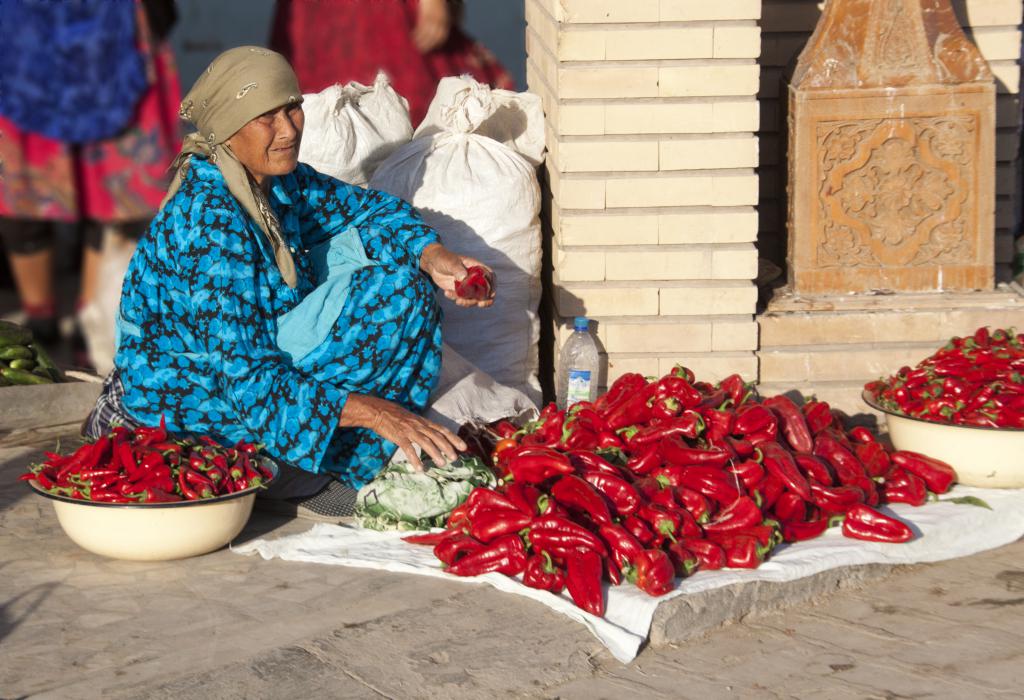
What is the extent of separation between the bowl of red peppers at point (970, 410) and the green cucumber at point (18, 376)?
3.06m

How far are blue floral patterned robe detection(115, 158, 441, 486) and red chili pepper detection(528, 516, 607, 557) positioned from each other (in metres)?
0.71

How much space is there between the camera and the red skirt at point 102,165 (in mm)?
5785

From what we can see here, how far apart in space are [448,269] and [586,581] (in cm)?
132

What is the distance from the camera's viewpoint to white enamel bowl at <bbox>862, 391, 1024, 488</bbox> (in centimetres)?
436

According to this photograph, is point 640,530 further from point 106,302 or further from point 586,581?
point 106,302

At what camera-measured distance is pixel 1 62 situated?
569 cm

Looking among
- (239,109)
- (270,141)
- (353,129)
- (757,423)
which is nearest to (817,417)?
(757,423)

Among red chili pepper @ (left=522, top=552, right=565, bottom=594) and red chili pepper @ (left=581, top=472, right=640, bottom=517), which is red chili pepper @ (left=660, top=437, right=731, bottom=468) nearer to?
red chili pepper @ (left=581, top=472, right=640, bottom=517)

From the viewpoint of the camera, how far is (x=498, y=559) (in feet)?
12.3

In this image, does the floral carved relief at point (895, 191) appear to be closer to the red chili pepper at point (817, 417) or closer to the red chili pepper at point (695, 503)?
the red chili pepper at point (817, 417)

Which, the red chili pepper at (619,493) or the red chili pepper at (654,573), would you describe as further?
the red chili pepper at (619,493)

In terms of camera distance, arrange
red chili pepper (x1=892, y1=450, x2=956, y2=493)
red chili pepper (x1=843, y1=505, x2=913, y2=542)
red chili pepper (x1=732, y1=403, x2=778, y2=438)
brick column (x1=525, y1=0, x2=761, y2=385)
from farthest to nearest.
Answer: brick column (x1=525, y1=0, x2=761, y2=385)
red chili pepper (x1=892, y1=450, x2=956, y2=493)
red chili pepper (x1=732, y1=403, x2=778, y2=438)
red chili pepper (x1=843, y1=505, x2=913, y2=542)

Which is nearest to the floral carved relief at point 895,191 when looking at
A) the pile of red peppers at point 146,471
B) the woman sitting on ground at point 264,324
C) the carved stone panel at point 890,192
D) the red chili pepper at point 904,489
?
the carved stone panel at point 890,192

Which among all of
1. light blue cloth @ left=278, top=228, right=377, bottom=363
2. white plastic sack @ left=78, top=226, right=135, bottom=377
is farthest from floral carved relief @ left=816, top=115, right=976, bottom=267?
white plastic sack @ left=78, top=226, right=135, bottom=377
